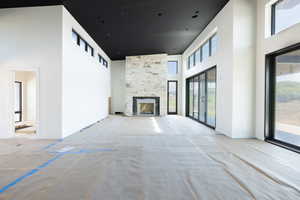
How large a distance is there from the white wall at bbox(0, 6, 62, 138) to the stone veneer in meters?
5.50

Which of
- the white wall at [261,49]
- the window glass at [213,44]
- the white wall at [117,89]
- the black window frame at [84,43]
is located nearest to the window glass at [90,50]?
the black window frame at [84,43]

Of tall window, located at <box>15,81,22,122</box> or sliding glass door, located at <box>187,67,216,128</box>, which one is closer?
sliding glass door, located at <box>187,67,216,128</box>

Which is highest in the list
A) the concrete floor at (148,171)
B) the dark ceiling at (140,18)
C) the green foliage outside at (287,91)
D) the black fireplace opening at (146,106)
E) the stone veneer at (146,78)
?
the dark ceiling at (140,18)

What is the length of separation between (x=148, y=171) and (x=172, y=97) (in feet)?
26.1

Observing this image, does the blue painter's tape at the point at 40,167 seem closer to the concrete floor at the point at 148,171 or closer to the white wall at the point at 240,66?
the concrete floor at the point at 148,171

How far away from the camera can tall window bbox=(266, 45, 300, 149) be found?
10.9 feet

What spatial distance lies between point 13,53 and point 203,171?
551cm

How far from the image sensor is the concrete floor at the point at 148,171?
184 centimetres

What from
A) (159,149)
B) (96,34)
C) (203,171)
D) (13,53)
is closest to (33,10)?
(13,53)

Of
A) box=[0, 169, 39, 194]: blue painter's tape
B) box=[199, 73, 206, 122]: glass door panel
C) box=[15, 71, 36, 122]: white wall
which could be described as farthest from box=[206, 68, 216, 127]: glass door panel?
box=[15, 71, 36, 122]: white wall

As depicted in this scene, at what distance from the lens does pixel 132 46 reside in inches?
306

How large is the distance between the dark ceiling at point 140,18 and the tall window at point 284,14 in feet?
4.28

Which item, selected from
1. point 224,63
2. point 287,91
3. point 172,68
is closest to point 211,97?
point 224,63

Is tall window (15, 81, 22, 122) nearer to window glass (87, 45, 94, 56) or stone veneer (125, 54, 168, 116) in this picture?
window glass (87, 45, 94, 56)
